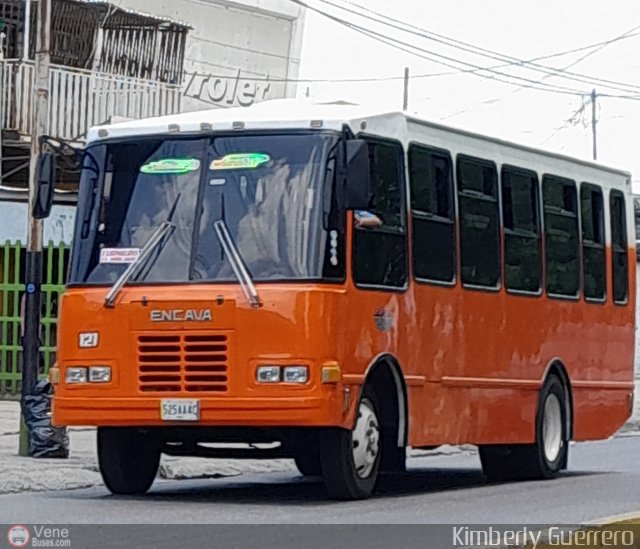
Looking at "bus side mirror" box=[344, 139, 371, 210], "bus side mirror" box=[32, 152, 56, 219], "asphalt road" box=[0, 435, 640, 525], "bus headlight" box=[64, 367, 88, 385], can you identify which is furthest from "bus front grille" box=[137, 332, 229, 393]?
"bus side mirror" box=[32, 152, 56, 219]

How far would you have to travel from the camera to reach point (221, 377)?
515 inches

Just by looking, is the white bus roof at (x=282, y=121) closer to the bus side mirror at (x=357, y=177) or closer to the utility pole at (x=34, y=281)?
the bus side mirror at (x=357, y=177)

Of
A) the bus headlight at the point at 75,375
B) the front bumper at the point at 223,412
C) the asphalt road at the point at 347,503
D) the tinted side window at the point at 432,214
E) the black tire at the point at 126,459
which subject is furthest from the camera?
the tinted side window at the point at 432,214

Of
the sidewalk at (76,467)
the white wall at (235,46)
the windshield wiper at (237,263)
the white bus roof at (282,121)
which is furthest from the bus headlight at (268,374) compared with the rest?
the white wall at (235,46)

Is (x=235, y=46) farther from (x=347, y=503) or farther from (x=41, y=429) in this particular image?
(x=347, y=503)

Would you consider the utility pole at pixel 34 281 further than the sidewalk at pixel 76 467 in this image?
Yes

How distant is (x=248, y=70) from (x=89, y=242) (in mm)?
26907

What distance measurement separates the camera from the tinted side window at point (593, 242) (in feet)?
58.4

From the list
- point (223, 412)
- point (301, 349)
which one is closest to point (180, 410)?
point (223, 412)

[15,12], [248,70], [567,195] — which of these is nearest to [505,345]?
[567,195]

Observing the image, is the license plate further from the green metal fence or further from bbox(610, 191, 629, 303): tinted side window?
the green metal fence

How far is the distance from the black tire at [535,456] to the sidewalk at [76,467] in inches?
91.8

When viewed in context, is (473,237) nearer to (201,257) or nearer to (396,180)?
(396,180)

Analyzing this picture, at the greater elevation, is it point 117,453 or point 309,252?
point 309,252
